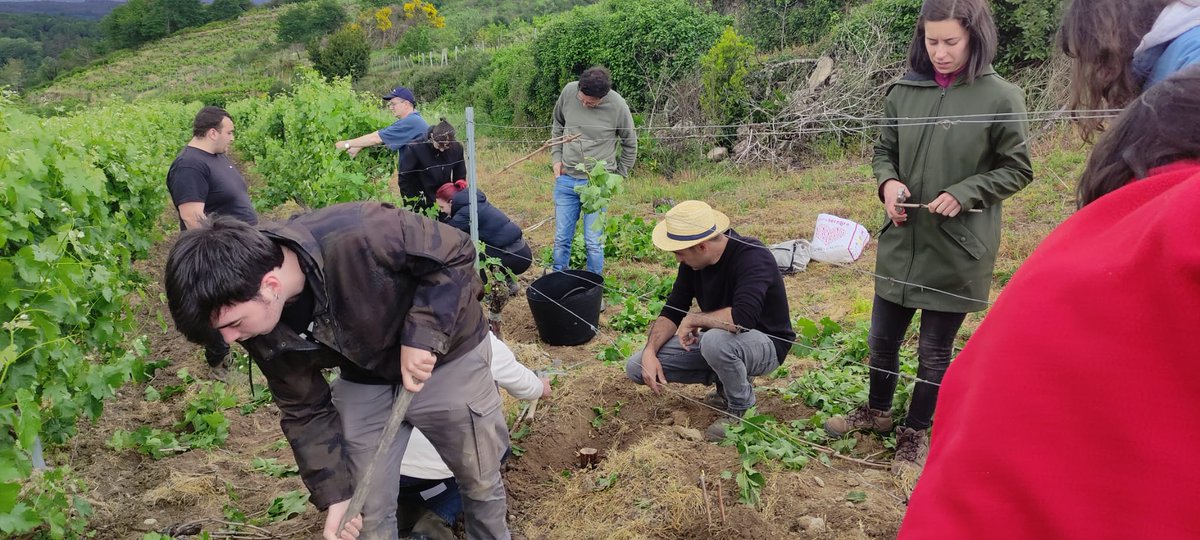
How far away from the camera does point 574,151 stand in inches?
232

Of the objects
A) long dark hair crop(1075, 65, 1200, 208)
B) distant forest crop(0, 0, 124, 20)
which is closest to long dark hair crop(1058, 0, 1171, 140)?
long dark hair crop(1075, 65, 1200, 208)

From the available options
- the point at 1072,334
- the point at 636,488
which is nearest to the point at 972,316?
the point at 636,488

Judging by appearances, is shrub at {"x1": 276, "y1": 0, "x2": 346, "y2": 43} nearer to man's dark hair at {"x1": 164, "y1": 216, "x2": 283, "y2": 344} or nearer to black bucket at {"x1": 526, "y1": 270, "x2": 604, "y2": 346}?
black bucket at {"x1": 526, "y1": 270, "x2": 604, "y2": 346}

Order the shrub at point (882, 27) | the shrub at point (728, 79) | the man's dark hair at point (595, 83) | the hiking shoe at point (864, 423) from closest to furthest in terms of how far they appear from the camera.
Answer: the hiking shoe at point (864, 423) < the man's dark hair at point (595, 83) < the shrub at point (882, 27) < the shrub at point (728, 79)

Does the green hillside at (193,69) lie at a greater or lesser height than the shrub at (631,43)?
lesser

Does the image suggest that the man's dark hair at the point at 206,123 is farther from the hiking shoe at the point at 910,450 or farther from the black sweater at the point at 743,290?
the hiking shoe at the point at 910,450

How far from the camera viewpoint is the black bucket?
5.18 m

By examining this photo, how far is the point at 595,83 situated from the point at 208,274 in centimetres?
408

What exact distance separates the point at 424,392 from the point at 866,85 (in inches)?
334

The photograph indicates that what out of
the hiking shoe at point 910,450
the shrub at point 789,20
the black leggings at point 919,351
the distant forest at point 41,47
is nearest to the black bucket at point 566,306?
the black leggings at point 919,351

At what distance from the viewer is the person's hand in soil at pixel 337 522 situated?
239 cm

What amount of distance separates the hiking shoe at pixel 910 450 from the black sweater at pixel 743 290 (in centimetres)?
65

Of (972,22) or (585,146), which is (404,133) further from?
(972,22)

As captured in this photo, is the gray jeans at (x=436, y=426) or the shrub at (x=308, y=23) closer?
the gray jeans at (x=436, y=426)
